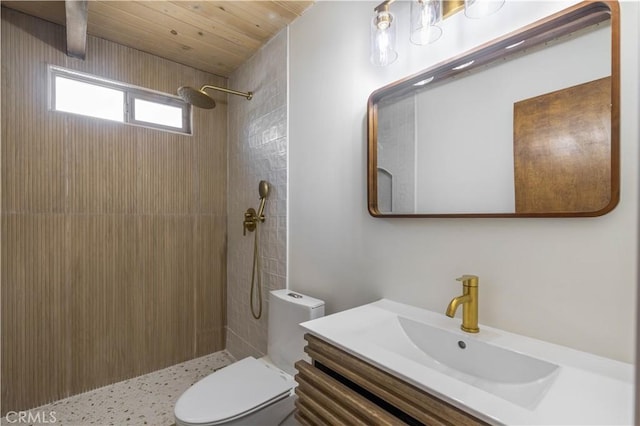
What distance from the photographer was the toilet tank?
147 centimetres

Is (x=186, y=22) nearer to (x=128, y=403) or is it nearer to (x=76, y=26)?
(x=76, y=26)

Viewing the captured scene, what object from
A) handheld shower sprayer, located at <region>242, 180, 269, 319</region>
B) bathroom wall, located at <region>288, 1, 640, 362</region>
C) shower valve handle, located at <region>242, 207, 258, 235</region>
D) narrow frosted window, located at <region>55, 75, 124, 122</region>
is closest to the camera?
bathroom wall, located at <region>288, 1, 640, 362</region>

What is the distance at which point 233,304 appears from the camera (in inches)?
100.0

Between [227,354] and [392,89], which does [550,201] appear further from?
[227,354]

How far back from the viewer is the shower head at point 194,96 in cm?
185

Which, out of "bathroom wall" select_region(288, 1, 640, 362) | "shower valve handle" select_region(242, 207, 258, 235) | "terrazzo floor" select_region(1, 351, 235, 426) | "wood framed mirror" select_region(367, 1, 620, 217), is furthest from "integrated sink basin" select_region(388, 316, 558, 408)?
"terrazzo floor" select_region(1, 351, 235, 426)

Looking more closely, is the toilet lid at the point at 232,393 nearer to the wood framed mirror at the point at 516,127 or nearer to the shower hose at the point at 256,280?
the shower hose at the point at 256,280

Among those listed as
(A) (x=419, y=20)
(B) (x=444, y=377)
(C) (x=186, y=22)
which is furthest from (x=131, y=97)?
(B) (x=444, y=377)

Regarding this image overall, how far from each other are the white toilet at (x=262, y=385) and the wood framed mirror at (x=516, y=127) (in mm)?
732

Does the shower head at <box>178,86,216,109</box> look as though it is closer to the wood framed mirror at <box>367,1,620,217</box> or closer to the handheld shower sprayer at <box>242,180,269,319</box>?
the handheld shower sprayer at <box>242,180,269,319</box>

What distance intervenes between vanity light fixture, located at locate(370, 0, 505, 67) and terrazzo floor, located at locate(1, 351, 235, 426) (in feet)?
7.60

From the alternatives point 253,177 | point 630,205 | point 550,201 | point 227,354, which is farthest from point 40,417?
point 630,205

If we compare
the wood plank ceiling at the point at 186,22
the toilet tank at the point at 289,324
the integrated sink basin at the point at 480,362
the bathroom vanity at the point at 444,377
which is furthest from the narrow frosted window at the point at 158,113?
the integrated sink basin at the point at 480,362

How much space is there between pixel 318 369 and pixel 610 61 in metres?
1.19
